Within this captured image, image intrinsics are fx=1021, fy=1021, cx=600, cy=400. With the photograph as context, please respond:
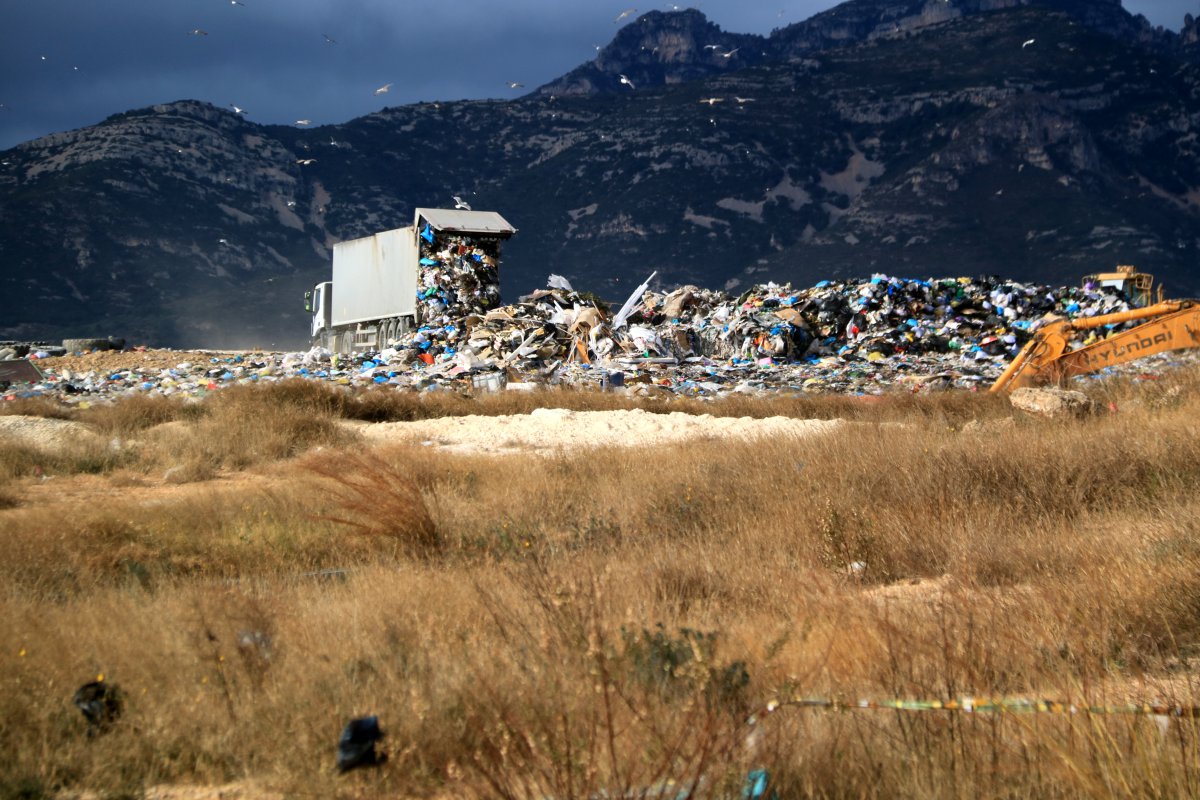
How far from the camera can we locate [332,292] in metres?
26.4

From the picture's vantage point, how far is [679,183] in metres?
88.6

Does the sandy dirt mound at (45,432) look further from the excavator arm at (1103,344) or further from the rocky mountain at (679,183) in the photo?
the rocky mountain at (679,183)

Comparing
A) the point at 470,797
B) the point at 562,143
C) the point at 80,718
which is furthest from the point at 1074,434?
the point at 562,143

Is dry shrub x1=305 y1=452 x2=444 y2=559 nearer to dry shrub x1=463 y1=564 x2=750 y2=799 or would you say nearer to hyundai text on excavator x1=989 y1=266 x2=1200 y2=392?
dry shrub x1=463 y1=564 x2=750 y2=799

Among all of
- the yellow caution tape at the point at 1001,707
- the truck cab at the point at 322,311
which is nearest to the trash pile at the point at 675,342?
the truck cab at the point at 322,311

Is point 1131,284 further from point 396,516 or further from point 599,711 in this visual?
point 599,711

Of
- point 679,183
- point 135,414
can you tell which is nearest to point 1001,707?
point 135,414

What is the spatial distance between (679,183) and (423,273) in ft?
226

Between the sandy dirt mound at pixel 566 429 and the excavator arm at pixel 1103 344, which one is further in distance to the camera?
the excavator arm at pixel 1103 344

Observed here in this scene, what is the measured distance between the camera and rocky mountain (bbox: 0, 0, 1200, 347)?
63.1 metres

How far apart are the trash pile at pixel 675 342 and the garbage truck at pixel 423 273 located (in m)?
0.05

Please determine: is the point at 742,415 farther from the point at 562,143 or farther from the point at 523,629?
the point at 562,143

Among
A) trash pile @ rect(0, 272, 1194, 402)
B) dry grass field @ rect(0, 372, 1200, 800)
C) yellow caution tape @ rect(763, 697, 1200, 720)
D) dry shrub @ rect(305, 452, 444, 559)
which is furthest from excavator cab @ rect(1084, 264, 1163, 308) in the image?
yellow caution tape @ rect(763, 697, 1200, 720)

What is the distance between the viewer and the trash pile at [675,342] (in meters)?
17.0
